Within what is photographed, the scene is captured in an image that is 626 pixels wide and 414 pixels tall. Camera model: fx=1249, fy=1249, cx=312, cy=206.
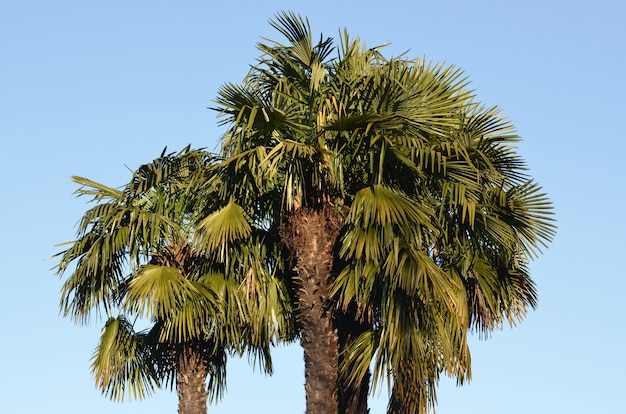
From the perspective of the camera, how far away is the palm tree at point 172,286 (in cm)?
1922

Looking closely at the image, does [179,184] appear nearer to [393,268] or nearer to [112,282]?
[112,282]

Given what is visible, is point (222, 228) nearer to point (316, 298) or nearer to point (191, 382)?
point (316, 298)

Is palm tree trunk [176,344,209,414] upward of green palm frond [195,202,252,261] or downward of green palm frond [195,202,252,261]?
downward

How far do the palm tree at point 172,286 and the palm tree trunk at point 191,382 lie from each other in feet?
0.05

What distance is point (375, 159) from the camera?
18.8m

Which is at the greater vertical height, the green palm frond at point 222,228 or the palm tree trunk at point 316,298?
the green palm frond at point 222,228

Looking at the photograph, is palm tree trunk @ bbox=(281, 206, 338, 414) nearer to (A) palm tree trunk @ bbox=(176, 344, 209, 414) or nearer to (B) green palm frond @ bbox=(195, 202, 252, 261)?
(B) green palm frond @ bbox=(195, 202, 252, 261)

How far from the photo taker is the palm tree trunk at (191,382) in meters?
19.9

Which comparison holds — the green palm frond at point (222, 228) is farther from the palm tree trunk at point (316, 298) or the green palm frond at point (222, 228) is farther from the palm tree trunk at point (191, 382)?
the palm tree trunk at point (191, 382)

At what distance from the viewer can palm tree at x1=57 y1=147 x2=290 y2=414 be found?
63.1ft

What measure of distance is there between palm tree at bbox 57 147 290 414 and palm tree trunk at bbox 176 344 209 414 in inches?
0.6

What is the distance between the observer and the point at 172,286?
1911 centimetres

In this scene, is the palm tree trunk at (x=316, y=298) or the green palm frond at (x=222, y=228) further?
the green palm frond at (x=222, y=228)

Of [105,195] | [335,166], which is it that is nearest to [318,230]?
[335,166]
